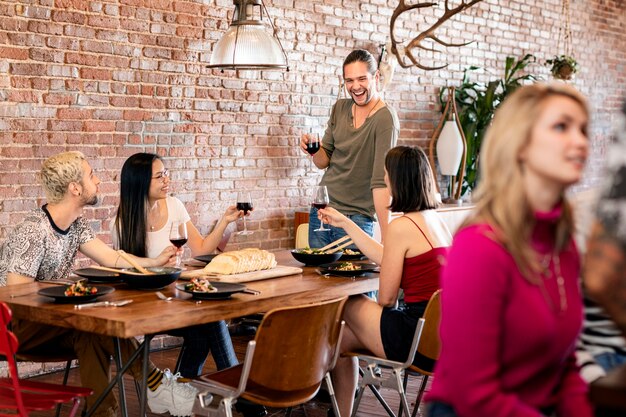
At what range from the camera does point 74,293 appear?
3031 mm

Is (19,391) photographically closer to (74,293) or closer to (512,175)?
(74,293)

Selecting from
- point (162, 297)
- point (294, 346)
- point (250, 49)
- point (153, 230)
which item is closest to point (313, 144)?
point (250, 49)

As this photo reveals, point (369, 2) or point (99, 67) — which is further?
point (369, 2)

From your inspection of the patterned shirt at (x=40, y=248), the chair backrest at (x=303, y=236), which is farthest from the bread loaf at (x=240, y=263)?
the chair backrest at (x=303, y=236)

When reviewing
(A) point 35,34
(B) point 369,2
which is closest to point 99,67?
(A) point 35,34

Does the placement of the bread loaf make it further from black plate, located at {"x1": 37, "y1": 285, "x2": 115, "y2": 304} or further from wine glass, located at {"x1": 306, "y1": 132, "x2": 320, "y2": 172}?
wine glass, located at {"x1": 306, "y1": 132, "x2": 320, "y2": 172}

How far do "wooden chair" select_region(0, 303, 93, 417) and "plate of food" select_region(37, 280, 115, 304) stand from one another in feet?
0.64

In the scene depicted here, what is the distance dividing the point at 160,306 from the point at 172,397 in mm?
799

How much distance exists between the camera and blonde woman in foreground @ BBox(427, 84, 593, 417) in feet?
5.77

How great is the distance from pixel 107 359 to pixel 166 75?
259 cm

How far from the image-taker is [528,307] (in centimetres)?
178

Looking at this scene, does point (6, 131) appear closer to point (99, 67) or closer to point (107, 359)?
point (99, 67)

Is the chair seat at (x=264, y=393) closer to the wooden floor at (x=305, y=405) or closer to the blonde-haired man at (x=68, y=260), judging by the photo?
the blonde-haired man at (x=68, y=260)

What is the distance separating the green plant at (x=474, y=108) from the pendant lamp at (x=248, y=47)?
12.8 feet
